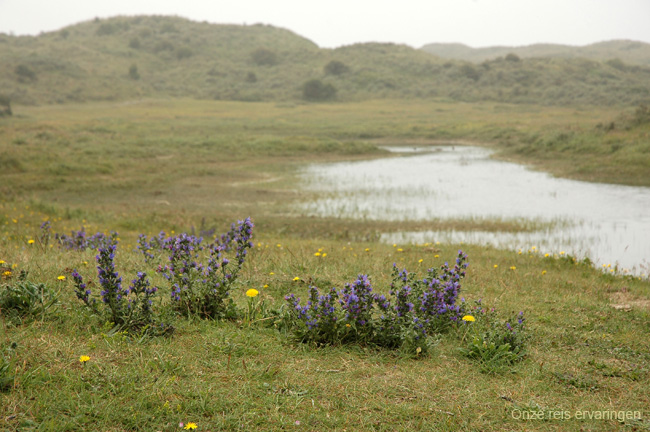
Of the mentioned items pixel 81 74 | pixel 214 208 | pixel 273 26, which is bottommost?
pixel 214 208

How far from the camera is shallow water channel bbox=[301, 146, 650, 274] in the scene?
42.4 ft

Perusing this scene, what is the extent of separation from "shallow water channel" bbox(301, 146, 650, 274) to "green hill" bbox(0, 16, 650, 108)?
44.2 m

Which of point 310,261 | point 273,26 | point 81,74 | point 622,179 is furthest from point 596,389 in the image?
point 273,26

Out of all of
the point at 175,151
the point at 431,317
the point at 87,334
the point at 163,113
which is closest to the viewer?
the point at 87,334

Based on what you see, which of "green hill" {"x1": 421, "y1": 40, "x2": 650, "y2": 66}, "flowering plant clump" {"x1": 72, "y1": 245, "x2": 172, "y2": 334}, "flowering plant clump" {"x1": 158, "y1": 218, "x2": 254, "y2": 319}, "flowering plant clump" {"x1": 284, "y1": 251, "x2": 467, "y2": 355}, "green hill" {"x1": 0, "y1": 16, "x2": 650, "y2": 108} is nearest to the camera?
"flowering plant clump" {"x1": 72, "y1": 245, "x2": 172, "y2": 334}

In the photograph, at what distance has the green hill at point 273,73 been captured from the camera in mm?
65312

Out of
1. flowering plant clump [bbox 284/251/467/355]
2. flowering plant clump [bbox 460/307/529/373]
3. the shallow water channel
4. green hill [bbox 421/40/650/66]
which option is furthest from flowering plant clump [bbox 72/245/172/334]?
green hill [bbox 421/40/650/66]

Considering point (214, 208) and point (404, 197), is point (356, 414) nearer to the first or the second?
point (214, 208)

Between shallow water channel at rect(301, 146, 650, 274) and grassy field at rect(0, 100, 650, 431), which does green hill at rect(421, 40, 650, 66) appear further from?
grassy field at rect(0, 100, 650, 431)

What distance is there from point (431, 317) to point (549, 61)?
279 feet

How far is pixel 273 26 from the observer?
12012cm

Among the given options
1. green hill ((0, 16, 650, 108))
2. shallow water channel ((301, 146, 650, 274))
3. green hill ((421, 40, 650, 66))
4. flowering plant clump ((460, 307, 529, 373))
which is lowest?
shallow water channel ((301, 146, 650, 274))

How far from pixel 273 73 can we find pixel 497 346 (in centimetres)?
8245

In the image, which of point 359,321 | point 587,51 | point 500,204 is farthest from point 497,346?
point 587,51
